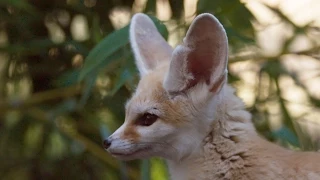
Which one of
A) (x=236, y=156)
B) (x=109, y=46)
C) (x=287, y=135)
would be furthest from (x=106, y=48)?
(x=236, y=156)

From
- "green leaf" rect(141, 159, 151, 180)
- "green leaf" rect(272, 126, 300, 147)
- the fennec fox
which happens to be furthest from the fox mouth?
"green leaf" rect(272, 126, 300, 147)

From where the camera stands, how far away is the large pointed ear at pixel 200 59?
7.05 ft

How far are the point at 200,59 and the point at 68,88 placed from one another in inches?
46.0

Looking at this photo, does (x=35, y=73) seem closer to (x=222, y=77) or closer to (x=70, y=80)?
(x=70, y=80)

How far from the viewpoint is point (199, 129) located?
7.46 ft

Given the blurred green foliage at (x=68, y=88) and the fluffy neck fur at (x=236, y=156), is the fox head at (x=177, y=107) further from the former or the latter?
the blurred green foliage at (x=68, y=88)

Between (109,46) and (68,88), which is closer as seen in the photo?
(109,46)

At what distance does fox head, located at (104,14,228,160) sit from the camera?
2.21m

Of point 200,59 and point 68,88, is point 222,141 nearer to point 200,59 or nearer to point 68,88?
point 200,59

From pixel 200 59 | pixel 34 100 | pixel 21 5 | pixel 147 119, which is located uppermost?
pixel 200 59

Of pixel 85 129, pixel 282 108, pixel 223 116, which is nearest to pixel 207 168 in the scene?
pixel 223 116

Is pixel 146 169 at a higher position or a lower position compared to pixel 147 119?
lower

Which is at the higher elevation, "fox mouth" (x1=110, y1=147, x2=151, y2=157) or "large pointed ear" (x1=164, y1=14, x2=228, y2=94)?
"large pointed ear" (x1=164, y1=14, x2=228, y2=94)

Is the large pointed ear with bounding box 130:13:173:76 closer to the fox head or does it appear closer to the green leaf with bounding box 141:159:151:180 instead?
the fox head
